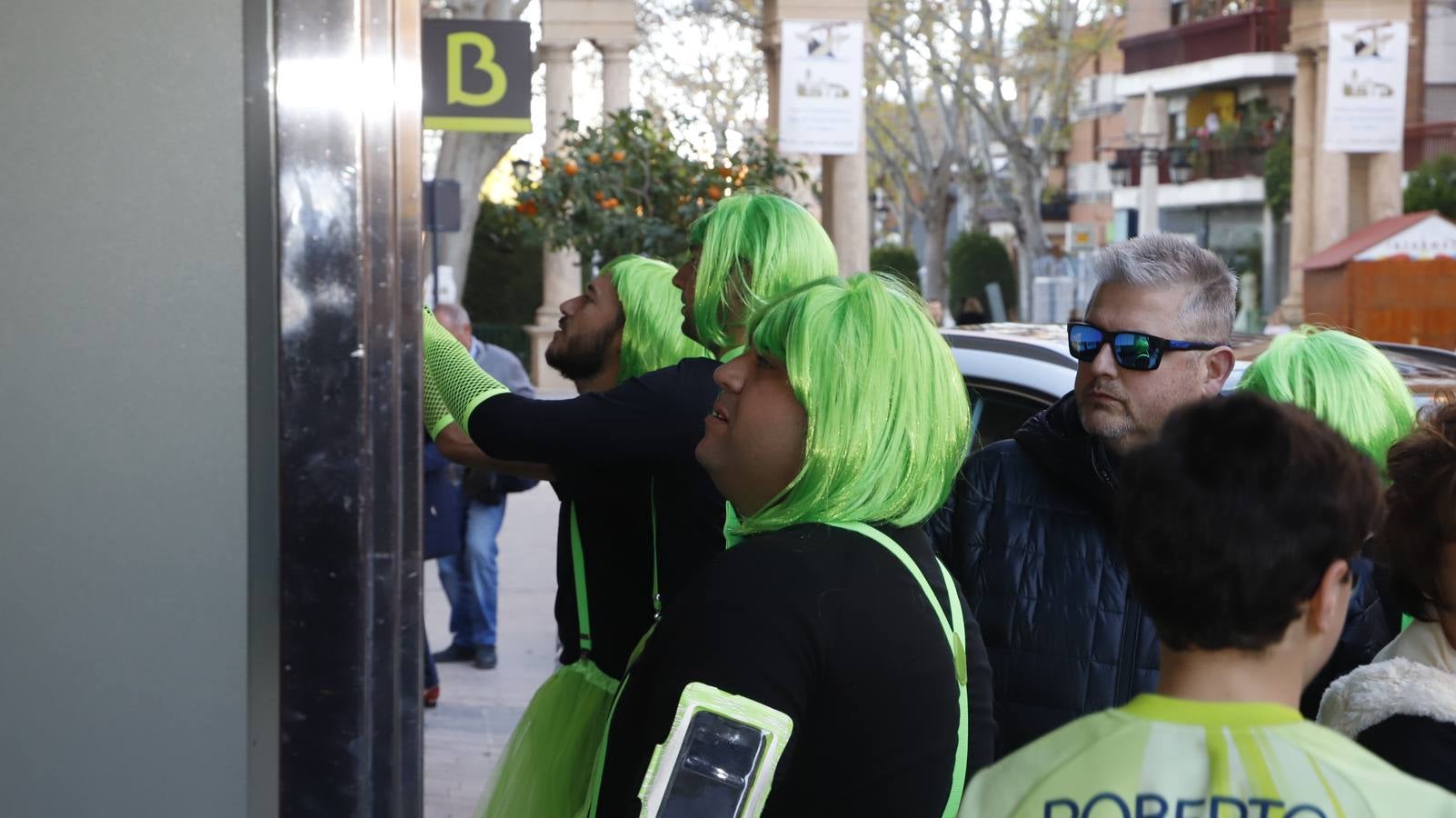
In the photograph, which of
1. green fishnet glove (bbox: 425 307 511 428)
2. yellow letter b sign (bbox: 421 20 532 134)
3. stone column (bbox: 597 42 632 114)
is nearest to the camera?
green fishnet glove (bbox: 425 307 511 428)

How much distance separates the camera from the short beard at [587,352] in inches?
134

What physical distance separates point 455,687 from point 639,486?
4.92m

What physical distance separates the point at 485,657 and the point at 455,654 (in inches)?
8.2

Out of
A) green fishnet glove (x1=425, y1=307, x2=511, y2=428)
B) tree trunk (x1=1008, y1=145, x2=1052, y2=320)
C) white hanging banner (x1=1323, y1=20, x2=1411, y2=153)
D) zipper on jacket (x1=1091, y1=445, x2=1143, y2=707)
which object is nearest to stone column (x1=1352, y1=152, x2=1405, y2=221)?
white hanging banner (x1=1323, y1=20, x2=1411, y2=153)

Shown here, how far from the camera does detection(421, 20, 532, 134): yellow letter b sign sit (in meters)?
8.97

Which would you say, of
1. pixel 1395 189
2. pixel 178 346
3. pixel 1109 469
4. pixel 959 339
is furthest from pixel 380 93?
pixel 1395 189

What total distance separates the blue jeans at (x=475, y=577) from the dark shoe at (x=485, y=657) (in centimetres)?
2

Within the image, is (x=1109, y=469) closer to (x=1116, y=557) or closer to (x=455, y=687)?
(x=1116, y=557)

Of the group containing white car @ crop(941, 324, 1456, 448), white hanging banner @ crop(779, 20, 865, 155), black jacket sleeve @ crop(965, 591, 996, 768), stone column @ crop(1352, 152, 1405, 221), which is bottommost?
black jacket sleeve @ crop(965, 591, 996, 768)

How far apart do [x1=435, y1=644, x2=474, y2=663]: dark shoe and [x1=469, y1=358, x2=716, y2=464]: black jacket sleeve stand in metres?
5.48

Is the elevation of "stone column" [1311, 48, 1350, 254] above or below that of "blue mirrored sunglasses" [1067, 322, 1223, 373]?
above

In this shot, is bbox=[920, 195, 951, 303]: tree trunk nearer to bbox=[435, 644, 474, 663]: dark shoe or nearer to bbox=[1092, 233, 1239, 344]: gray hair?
bbox=[435, 644, 474, 663]: dark shoe

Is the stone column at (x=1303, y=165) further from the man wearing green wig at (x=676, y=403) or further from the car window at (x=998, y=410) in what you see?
the man wearing green wig at (x=676, y=403)

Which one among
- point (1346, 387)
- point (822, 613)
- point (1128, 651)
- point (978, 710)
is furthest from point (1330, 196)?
point (822, 613)
